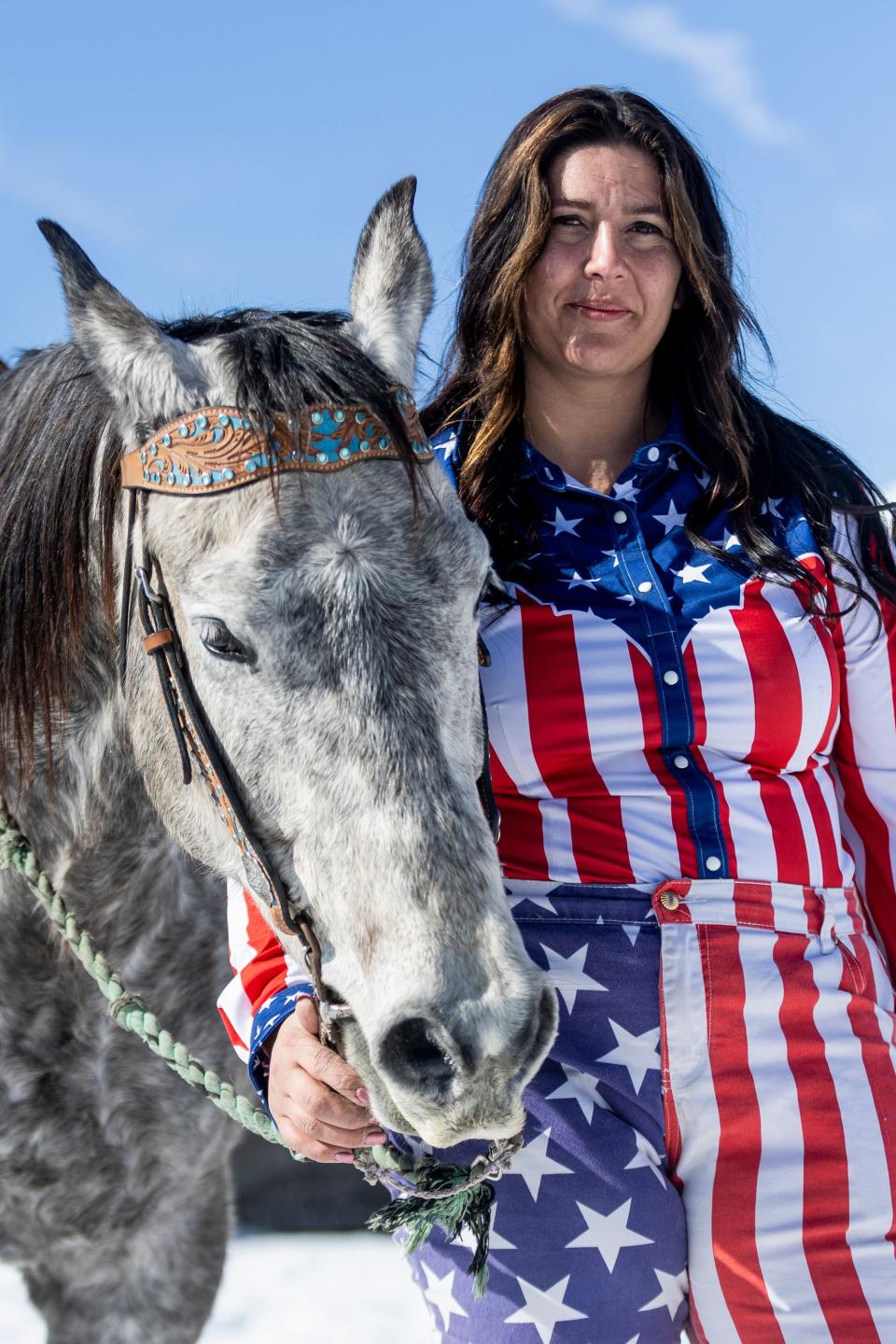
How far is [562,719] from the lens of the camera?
1656 millimetres

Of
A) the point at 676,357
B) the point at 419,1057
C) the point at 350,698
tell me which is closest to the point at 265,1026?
the point at 419,1057

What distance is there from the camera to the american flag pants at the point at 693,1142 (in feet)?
4.81

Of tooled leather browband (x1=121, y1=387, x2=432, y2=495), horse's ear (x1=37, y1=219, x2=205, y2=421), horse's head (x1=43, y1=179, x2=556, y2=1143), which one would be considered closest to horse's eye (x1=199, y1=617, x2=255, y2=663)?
horse's head (x1=43, y1=179, x2=556, y2=1143)

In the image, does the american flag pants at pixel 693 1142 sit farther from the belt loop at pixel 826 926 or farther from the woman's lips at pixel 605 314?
the woman's lips at pixel 605 314

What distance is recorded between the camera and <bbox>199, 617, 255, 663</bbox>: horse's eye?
1370 millimetres

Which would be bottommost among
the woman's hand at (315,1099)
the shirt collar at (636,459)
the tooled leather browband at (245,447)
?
the woman's hand at (315,1099)

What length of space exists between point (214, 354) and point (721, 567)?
0.79 metres

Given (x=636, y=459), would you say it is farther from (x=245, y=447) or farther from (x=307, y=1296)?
(x=307, y=1296)

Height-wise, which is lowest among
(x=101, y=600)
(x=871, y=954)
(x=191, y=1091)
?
(x=191, y=1091)

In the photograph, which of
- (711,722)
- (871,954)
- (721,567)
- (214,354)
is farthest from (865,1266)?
(214,354)

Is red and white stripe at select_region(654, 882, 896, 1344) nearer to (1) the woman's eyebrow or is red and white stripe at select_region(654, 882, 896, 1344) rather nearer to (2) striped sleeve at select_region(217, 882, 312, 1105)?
(2) striped sleeve at select_region(217, 882, 312, 1105)

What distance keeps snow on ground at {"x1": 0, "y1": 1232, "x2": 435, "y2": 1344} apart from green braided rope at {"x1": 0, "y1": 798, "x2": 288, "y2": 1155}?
1.80 meters

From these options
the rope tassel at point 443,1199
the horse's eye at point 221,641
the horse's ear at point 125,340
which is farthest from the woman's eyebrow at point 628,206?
the rope tassel at point 443,1199

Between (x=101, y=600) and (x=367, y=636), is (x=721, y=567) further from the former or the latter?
(x=101, y=600)
